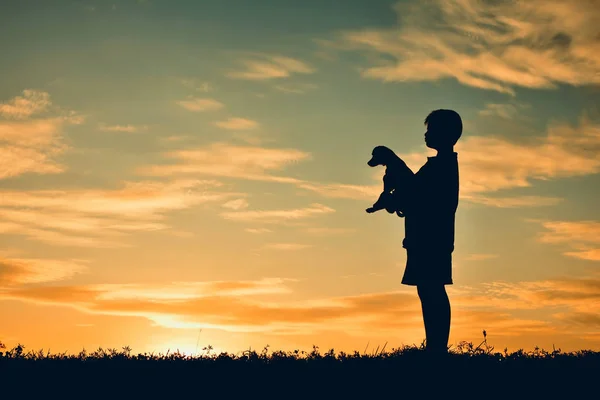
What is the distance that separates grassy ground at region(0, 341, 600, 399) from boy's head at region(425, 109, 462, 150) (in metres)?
3.29

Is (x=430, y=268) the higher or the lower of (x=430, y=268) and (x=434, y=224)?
the lower

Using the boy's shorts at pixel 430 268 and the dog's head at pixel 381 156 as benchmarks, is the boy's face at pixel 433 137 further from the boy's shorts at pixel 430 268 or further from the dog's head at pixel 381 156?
the boy's shorts at pixel 430 268

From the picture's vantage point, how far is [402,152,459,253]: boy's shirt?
12.0 meters

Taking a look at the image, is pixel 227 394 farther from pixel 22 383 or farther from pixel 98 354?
pixel 98 354

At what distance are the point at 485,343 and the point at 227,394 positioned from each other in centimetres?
530

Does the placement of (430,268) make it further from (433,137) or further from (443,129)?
(443,129)

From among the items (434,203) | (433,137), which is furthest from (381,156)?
(434,203)

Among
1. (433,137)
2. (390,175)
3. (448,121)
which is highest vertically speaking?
(448,121)

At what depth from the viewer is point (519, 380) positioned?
10.9 m

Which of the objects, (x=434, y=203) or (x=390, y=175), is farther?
(x=390, y=175)

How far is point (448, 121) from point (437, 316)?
3015 millimetres

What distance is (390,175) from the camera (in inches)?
484

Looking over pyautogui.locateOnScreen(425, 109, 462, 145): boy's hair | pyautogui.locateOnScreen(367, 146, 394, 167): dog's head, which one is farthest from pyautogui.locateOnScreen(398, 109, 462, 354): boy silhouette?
pyautogui.locateOnScreen(367, 146, 394, 167): dog's head

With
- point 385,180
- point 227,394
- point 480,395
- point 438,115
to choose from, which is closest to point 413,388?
point 480,395
